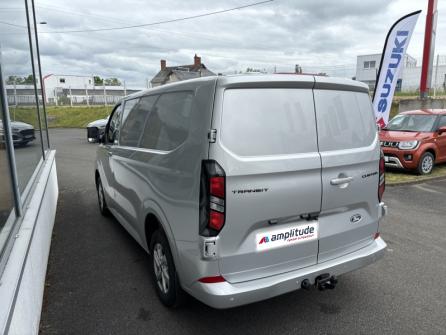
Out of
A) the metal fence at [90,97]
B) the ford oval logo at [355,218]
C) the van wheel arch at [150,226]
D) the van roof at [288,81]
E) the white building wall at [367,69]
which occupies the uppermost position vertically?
the white building wall at [367,69]

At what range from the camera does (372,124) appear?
3.10m

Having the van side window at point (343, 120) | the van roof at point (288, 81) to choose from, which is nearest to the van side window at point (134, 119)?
the van roof at point (288, 81)

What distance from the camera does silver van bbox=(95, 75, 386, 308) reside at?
235 cm

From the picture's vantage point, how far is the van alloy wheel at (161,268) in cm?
304

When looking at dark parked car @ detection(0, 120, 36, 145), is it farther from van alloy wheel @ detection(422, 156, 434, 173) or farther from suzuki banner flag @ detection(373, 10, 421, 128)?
van alloy wheel @ detection(422, 156, 434, 173)

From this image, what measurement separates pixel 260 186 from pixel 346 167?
2.73 feet

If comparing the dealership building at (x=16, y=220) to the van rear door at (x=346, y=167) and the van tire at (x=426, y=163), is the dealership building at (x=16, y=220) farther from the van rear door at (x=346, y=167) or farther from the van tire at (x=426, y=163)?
the van tire at (x=426, y=163)

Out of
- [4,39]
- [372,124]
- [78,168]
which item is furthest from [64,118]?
[372,124]

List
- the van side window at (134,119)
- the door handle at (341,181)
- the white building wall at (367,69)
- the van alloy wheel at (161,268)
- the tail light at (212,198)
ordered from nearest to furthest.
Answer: the tail light at (212,198)
the door handle at (341,181)
the van alloy wheel at (161,268)
the van side window at (134,119)
the white building wall at (367,69)

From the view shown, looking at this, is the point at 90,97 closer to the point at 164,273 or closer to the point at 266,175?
the point at 164,273

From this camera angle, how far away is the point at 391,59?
8.63 m

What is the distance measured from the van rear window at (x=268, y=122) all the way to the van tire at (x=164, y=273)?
1147 mm

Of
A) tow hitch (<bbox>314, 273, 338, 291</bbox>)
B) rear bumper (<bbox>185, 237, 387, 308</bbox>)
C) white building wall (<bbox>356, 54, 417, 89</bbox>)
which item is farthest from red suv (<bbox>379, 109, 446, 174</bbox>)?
white building wall (<bbox>356, 54, 417, 89</bbox>)

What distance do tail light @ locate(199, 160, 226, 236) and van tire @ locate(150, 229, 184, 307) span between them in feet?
2.21
